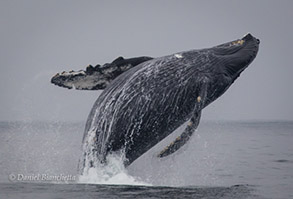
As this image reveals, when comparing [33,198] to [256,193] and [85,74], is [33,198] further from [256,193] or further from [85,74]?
[256,193]

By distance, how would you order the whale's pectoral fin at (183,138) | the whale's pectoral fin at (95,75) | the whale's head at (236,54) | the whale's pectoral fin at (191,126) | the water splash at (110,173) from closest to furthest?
the whale's pectoral fin at (191,126)
the water splash at (110,173)
the whale's pectoral fin at (183,138)
the whale's head at (236,54)
the whale's pectoral fin at (95,75)

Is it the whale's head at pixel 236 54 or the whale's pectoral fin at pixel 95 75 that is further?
the whale's pectoral fin at pixel 95 75

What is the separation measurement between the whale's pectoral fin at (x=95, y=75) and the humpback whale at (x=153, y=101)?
0.76ft

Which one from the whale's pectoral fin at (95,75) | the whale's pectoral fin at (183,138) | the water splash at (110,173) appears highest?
the whale's pectoral fin at (95,75)

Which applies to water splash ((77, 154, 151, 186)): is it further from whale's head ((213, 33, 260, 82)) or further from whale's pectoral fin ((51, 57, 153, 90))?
whale's head ((213, 33, 260, 82))

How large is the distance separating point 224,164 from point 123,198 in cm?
1043

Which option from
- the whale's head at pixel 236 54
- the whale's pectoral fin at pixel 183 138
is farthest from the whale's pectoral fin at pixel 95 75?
the whale's pectoral fin at pixel 183 138

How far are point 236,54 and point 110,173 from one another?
4.25 m

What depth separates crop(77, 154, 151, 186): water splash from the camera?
37.5 feet

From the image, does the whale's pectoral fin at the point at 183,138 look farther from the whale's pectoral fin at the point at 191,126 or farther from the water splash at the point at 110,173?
the water splash at the point at 110,173

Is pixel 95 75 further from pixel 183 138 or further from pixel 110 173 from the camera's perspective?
pixel 183 138

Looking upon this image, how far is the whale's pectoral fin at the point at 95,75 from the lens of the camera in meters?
12.3

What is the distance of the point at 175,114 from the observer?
37.7 feet

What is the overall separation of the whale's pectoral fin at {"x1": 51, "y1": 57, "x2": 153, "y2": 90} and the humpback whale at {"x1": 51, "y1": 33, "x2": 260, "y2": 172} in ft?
0.76
